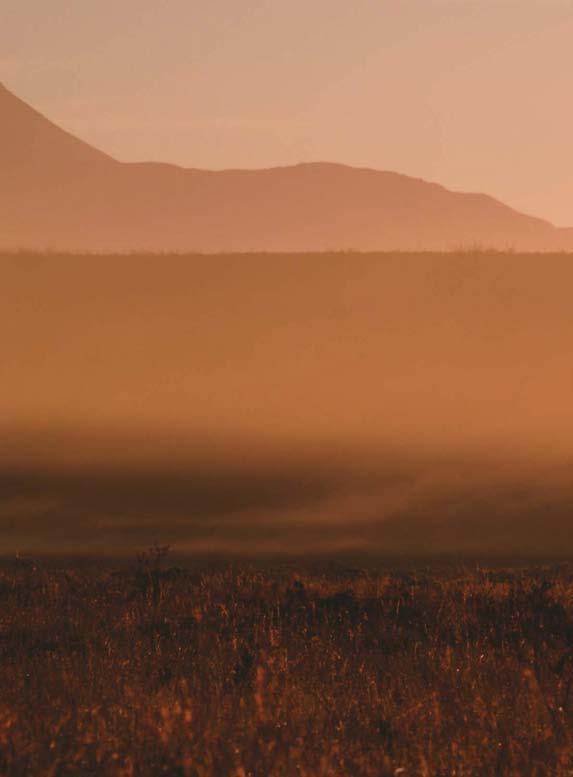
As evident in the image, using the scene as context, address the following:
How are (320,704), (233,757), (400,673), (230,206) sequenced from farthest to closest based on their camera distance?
(230,206) → (400,673) → (320,704) → (233,757)

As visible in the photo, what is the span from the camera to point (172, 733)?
7.62 meters

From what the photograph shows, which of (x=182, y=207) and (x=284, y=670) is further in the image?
(x=182, y=207)

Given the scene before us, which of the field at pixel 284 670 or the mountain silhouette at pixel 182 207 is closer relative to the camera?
the field at pixel 284 670

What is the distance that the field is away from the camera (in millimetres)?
7270

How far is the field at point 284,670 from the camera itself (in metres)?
7.27

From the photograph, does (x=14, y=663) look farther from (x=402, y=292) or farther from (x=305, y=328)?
(x=402, y=292)

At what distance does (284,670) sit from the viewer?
946 cm

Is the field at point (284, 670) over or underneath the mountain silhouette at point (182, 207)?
underneath

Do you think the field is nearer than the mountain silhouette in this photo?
Yes

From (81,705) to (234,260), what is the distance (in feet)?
115

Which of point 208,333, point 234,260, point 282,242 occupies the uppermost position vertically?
point 282,242

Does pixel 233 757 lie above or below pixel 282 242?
below

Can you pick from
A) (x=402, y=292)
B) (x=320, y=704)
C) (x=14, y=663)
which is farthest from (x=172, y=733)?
(x=402, y=292)

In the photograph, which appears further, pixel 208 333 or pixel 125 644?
pixel 208 333
